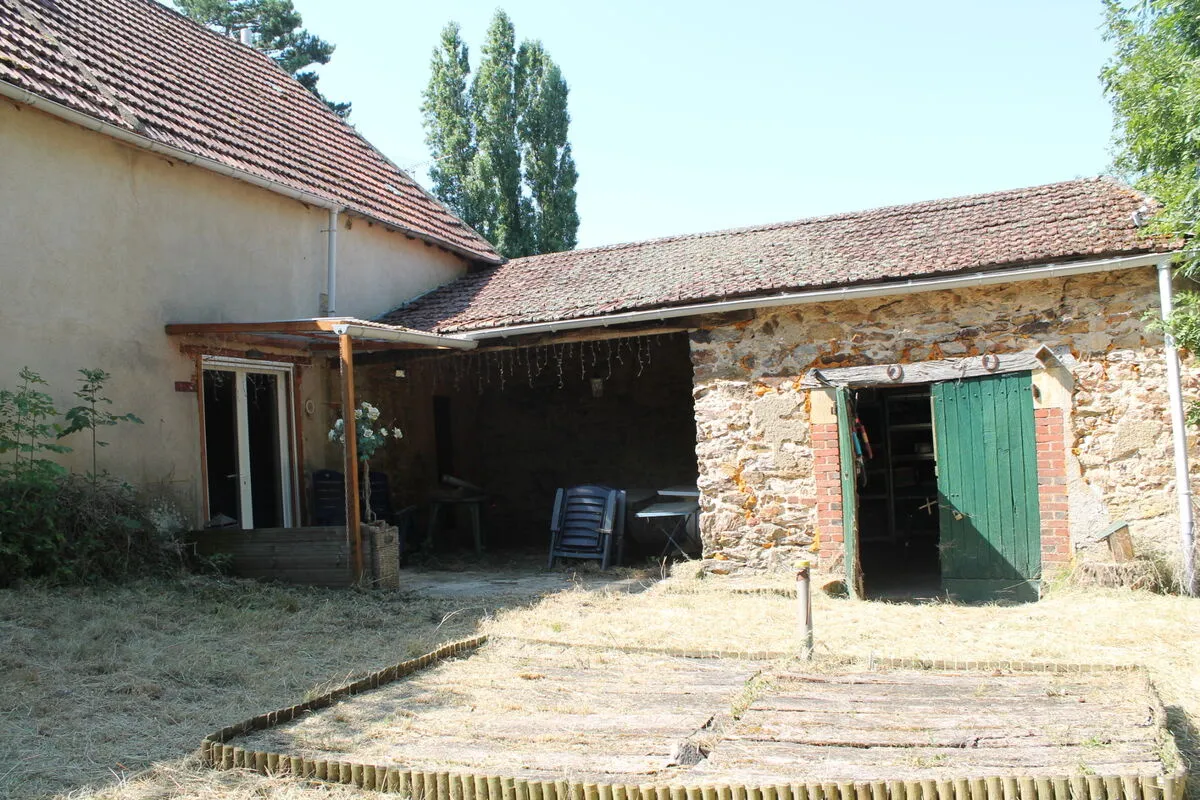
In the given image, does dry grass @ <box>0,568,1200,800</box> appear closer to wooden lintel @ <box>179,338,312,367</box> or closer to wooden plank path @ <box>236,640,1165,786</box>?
wooden plank path @ <box>236,640,1165,786</box>

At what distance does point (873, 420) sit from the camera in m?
12.4

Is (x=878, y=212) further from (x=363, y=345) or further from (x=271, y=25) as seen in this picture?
(x=271, y=25)

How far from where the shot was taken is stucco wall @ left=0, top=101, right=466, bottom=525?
7578mm

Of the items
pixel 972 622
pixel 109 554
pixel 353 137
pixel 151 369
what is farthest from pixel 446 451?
pixel 972 622

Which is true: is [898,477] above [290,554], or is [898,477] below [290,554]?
above

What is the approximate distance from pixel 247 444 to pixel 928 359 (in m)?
6.66

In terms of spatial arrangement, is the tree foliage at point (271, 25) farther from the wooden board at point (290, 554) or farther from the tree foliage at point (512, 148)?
the wooden board at point (290, 554)

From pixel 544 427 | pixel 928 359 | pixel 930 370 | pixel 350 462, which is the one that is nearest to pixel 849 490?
pixel 930 370

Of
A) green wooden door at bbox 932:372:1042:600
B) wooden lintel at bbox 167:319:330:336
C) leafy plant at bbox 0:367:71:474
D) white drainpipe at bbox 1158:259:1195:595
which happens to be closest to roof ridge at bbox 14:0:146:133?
wooden lintel at bbox 167:319:330:336

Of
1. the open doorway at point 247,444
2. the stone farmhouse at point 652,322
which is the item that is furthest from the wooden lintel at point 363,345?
the open doorway at point 247,444

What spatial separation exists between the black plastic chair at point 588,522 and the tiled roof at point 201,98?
161 inches

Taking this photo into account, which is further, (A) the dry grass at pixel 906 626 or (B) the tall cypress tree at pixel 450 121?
(B) the tall cypress tree at pixel 450 121

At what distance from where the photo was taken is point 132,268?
27.9 feet

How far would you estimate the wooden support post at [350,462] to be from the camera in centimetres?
826
